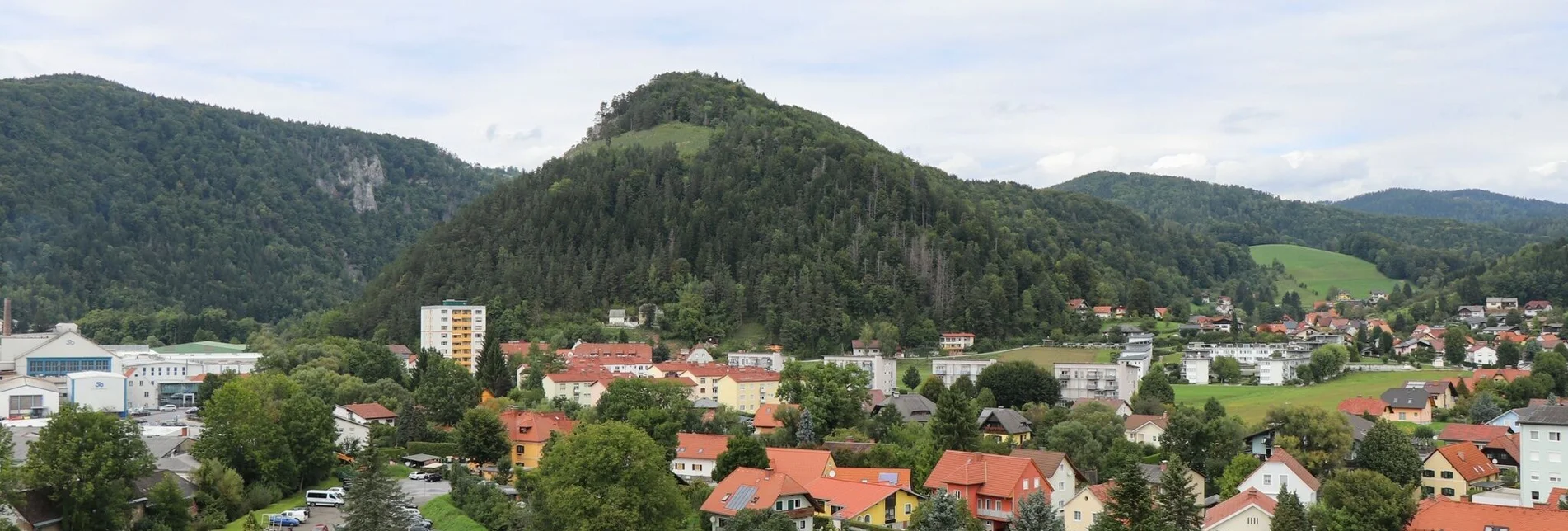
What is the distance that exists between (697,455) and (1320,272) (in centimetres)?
15040

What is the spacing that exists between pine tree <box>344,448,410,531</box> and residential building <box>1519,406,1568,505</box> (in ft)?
112

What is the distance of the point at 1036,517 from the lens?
32438 millimetres

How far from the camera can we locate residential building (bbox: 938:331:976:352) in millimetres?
94125

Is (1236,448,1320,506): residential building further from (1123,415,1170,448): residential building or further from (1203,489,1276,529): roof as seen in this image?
(1123,415,1170,448): residential building

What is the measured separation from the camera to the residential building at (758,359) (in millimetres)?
84125

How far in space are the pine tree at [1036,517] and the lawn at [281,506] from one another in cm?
2162

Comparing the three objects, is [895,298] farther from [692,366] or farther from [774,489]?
[774,489]

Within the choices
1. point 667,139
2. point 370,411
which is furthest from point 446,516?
point 667,139

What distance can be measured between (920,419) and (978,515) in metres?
20.7

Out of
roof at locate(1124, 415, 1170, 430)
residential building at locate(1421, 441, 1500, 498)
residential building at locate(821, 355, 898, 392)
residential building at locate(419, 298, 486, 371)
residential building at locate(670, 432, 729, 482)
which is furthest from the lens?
residential building at locate(419, 298, 486, 371)

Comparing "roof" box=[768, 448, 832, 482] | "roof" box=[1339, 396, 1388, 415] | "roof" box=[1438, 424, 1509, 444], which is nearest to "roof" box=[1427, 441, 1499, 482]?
"roof" box=[1438, 424, 1509, 444]

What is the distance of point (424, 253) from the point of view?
4230 inches

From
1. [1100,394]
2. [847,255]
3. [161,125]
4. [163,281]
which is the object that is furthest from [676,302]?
[161,125]

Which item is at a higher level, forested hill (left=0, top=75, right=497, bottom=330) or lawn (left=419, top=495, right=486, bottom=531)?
forested hill (left=0, top=75, right=497, bottom=330)
